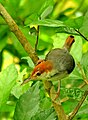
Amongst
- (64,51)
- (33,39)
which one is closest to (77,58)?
(64,51)

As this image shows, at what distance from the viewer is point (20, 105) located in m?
0.71

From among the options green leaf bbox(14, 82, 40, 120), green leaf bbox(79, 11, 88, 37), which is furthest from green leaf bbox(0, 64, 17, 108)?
green leaf bbox(79, 11, 88, 37)

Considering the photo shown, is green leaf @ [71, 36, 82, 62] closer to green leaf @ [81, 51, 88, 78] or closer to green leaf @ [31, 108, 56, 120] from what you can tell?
green leaf @ [81, 51, 88, 78]

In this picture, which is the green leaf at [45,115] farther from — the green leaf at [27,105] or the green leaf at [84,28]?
the green leaf at [84,28]

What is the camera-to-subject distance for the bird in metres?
0.62

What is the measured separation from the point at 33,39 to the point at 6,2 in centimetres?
14

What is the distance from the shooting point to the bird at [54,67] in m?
0.62

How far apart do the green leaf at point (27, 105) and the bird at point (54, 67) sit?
6cm

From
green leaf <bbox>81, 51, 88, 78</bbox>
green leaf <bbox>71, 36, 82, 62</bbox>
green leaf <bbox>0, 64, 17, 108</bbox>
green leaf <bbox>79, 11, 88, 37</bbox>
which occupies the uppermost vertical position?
green leaf <bbox>79, 11, 88, 37</bbox>

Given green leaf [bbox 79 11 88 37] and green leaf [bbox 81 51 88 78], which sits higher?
green leaf [bbox 79 11 88 37]

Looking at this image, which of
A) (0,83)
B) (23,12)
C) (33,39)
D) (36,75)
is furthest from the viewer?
(23,12)

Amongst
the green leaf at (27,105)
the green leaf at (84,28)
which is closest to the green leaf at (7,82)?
the green leaf at (27,105)

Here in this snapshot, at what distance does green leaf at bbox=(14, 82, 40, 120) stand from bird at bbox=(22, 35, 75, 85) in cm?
6

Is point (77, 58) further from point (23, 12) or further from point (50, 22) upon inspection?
point (23, 12)
